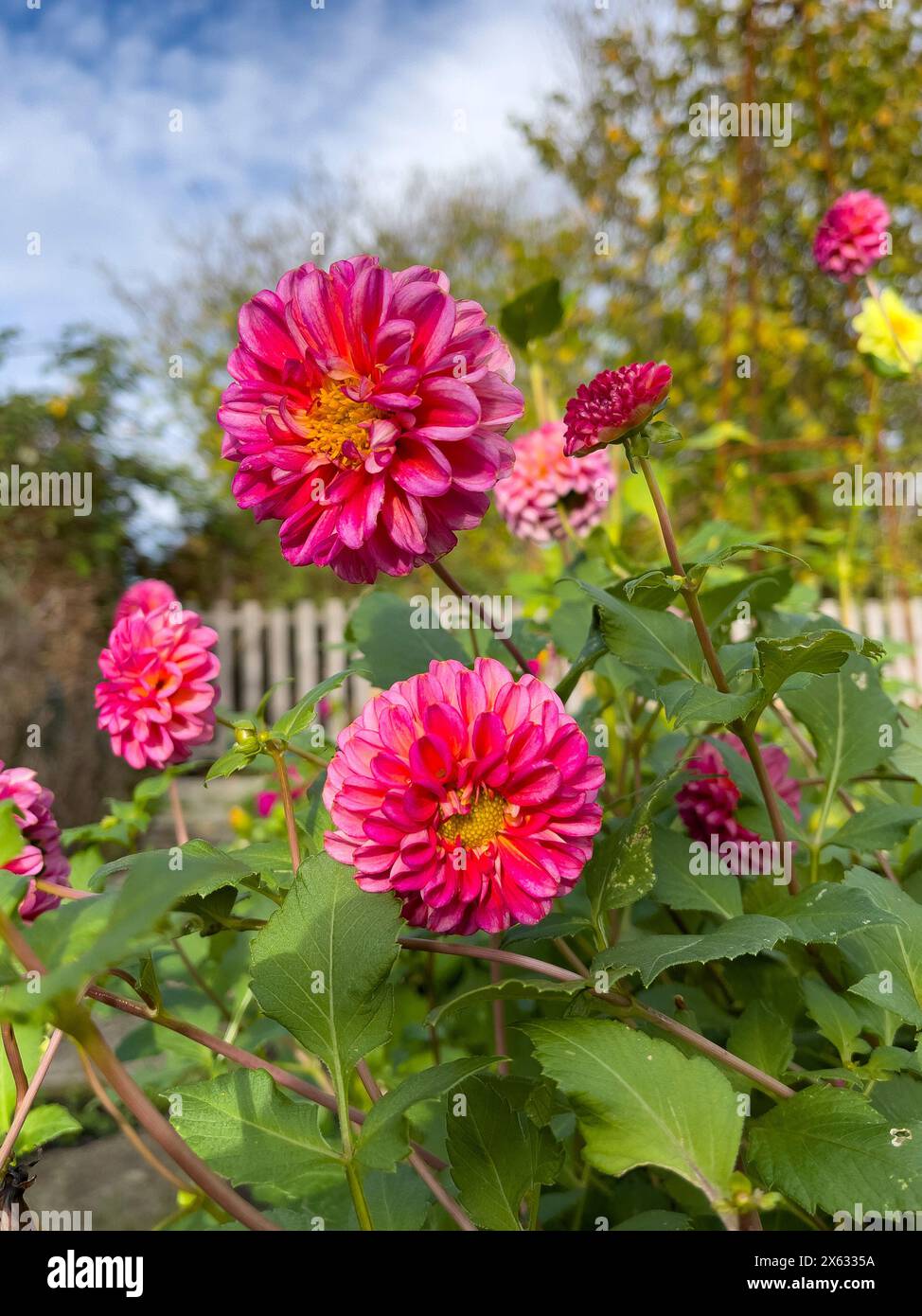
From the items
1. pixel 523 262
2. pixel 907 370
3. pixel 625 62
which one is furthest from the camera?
pixel 625 62

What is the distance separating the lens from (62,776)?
4.02 metres

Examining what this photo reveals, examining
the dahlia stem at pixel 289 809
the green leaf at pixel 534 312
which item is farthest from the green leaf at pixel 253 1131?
the green leaf at pixel 534 312

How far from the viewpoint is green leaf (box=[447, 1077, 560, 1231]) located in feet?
1.55

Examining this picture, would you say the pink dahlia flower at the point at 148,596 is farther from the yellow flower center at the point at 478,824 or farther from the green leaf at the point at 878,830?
the green leaf at the point at 878,830

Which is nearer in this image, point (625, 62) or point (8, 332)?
point (625, 62)

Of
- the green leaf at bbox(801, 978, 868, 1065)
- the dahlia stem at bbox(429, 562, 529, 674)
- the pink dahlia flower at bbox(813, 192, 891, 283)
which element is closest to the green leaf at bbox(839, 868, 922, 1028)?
the green leaf at bbox(801, 978, 868, 1065)

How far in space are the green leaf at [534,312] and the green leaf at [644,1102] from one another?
0.80 metres

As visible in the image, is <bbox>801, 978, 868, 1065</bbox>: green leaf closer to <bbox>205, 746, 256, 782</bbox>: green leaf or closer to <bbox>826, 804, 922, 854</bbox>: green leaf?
<bbox>826, 804, 922, 854</bbox>: green leaf

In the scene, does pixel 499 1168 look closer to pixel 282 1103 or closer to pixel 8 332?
pixel 282 1103

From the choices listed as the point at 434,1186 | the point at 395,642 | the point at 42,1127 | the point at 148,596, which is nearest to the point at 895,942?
the point at 434,1186

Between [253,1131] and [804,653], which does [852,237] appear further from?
[253,1131]

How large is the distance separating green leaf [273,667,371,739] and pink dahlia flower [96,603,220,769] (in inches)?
5.1

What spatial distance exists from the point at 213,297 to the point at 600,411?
11.1m

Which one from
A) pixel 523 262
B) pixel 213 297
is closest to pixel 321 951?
pixel 523 262
